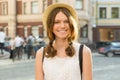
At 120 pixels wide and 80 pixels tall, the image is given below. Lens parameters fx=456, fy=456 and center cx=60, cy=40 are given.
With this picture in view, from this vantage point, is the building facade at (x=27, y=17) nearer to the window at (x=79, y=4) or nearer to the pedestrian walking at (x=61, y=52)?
the window at (x=79, y=4)

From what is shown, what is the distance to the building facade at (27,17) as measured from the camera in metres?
59.0

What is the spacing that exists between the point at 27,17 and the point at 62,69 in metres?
56.6

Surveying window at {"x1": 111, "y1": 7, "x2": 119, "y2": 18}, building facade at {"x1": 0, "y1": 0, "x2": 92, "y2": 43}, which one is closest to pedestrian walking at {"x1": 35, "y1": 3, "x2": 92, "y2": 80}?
building facade at {"x1": 0, "y1": 0, "x2": 92, "y2": 43}

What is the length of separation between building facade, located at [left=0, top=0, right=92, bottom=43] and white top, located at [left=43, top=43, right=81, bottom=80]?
55020 millimetres

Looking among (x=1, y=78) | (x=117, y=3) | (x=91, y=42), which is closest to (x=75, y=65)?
(x=1, y=78)

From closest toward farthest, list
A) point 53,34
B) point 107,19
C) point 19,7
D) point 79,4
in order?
point 53,34
point 79,4
point 19,7
point 107,19

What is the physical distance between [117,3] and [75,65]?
202 ft

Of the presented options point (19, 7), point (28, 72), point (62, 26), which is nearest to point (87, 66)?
point (62, 26)

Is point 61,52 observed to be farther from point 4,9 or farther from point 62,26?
point 4,9

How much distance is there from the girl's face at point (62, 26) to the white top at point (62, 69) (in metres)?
0.18

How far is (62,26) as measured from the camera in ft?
11.7

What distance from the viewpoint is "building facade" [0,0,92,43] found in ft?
194

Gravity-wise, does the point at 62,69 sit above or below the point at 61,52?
below

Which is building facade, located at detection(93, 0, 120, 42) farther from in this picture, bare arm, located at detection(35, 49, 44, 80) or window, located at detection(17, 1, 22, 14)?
bare arm, located at detection(35, 49, 44, 80)
